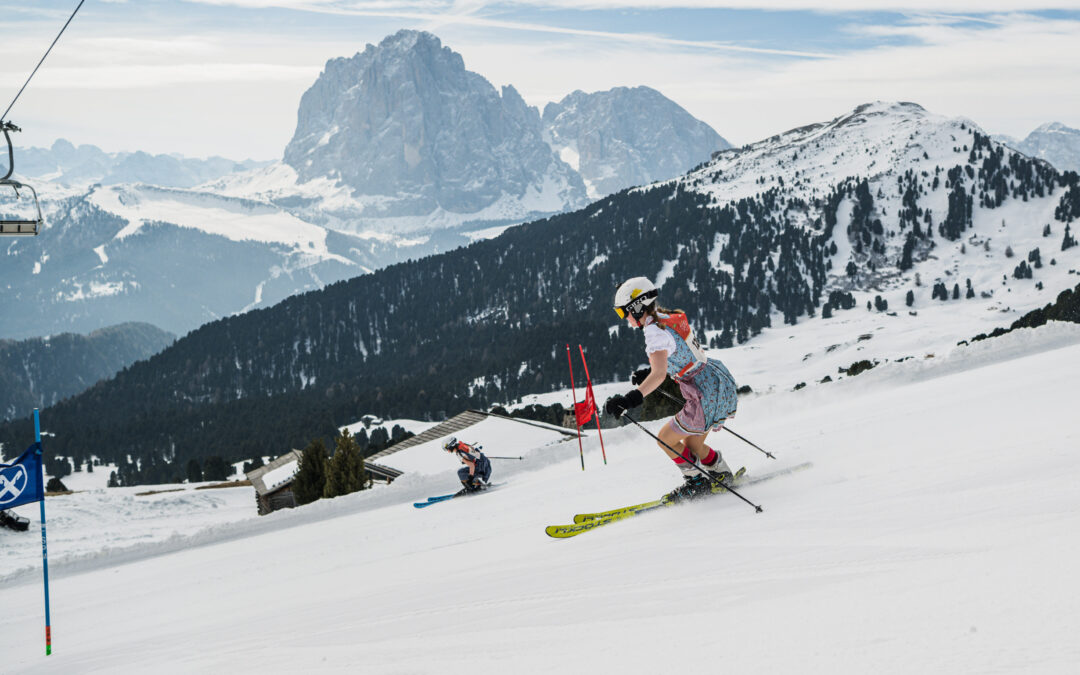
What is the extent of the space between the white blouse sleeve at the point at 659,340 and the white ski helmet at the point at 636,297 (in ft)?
0.83

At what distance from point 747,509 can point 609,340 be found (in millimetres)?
156687

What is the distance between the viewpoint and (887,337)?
137500mm

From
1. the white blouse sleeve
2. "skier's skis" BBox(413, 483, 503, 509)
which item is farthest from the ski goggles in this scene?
"skier's skis" BBox(413, 483, 503, 509)

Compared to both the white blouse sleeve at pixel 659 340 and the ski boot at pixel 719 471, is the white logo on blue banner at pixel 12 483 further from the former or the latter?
the ski boot at pixel 719 471

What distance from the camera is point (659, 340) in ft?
27.6

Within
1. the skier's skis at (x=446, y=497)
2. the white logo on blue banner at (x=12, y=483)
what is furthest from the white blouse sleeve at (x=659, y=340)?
the skier's skis at (x=446, y=497)

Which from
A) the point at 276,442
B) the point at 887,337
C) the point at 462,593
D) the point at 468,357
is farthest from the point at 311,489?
the point at 468,357

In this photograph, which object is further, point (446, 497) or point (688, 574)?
point (446, 497)

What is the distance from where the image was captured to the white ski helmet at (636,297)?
854cm

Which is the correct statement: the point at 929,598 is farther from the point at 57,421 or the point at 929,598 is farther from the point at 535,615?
the point at 57,421

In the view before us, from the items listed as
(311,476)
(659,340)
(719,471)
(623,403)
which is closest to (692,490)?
(719,471)

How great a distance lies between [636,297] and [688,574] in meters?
3.18

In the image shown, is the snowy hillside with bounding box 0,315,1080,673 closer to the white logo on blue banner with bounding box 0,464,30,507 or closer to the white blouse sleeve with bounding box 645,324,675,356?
the white blouse sleeve with bounding box 645,324,675,356

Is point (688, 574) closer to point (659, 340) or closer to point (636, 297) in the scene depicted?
point (659, 340)
